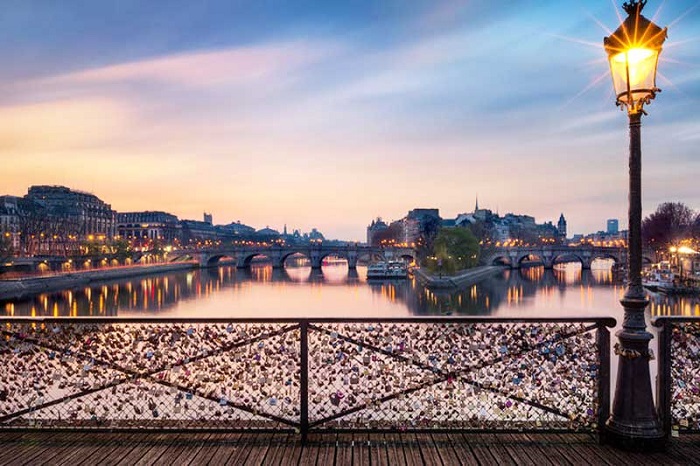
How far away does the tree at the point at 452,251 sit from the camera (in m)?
67.4

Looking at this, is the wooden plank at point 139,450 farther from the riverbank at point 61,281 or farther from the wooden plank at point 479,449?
the riverbank at point 61,281

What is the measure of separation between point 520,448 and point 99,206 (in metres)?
182

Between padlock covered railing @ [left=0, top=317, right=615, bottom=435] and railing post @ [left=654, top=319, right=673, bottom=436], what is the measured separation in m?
0.56

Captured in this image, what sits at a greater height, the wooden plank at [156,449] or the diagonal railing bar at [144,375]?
the diagonal railing bar at [144,375]

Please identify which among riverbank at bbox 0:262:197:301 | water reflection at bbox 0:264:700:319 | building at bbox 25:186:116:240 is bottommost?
water reflection at bbox 0:264:700:319

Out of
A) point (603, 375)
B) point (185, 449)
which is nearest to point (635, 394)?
point (603, 375)

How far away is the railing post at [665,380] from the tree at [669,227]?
80649 millimetres

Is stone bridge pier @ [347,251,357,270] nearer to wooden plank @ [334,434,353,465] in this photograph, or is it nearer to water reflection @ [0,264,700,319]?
water reflection @ [0,264,700,319]

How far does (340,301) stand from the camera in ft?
170

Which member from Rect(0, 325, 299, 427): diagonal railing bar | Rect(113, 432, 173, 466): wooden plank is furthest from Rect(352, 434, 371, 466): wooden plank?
Rect(113, 432, 173, 466): wooden plank

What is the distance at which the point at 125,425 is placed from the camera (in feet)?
19.7

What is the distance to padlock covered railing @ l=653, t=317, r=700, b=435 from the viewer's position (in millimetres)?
5660

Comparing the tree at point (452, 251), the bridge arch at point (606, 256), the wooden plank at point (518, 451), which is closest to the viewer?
the wooden plank at point (518, 451)

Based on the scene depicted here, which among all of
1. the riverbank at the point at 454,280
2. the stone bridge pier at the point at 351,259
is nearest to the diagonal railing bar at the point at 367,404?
the riverbank at the point at 454,280
